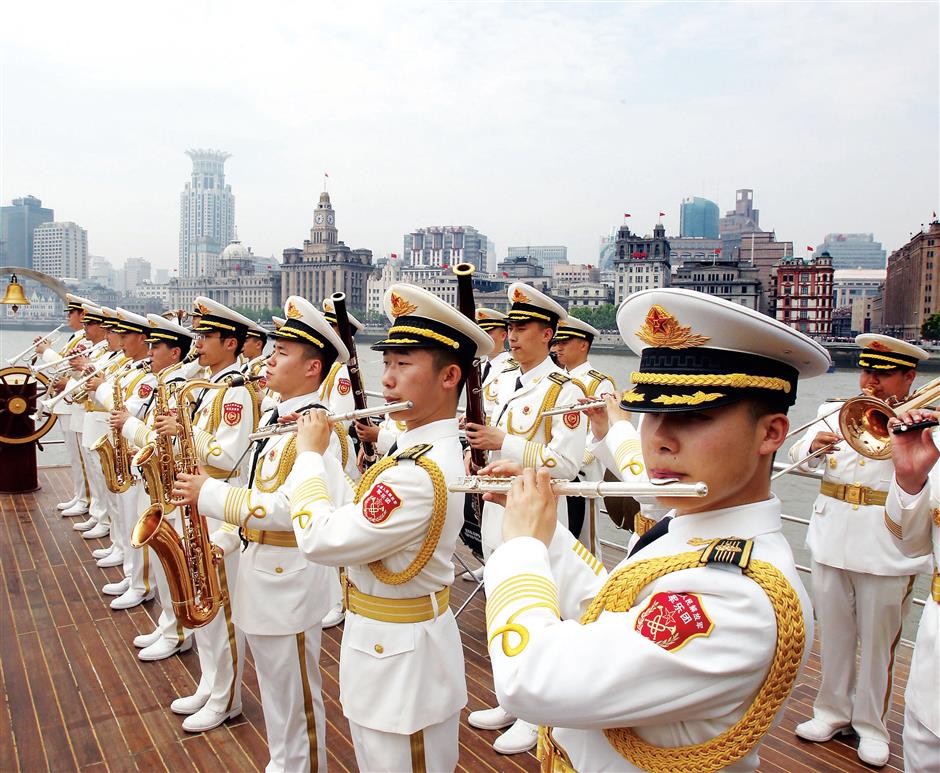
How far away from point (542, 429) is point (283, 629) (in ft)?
7.39

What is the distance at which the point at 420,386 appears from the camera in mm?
2779

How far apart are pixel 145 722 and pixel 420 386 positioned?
115 inches

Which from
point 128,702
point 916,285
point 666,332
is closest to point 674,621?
point 666,332

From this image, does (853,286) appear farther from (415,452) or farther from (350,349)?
(415,452)

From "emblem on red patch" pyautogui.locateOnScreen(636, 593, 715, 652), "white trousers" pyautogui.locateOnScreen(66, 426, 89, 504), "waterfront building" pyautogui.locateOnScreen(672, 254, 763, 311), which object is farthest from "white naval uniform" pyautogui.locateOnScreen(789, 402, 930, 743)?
"waterfront building" pyautogui.locateOnScreen(672, 254, 763, 311)

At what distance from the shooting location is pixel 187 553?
3.95 meters

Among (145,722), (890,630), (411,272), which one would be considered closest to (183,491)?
(145,722)

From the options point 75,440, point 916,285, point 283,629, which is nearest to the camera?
point 283,629

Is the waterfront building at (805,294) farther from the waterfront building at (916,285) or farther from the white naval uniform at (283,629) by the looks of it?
the white naval uniform at (283,629)

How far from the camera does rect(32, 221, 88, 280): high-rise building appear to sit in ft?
150

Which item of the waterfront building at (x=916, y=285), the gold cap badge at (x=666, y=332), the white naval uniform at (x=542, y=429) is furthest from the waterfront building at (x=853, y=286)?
the gold cap badge at (x=666, y=332)

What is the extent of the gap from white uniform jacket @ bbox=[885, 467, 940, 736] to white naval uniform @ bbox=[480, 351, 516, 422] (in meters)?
3.30

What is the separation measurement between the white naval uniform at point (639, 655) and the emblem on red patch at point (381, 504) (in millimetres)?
996

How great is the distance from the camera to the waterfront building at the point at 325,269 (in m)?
81.4
